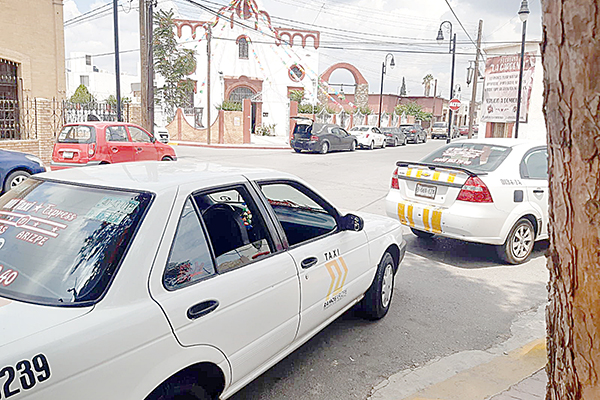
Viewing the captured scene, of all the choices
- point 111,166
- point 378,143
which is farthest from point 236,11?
point 111,166

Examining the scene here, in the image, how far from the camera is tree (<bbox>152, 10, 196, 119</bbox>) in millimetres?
33781

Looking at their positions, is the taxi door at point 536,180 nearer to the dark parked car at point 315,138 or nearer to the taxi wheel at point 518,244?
the taxi wheel at point 518,244

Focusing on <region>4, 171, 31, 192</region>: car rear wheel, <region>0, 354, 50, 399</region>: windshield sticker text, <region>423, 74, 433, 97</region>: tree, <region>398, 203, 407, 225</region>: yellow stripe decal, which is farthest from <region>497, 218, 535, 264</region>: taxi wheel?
<region>423, 74, 433, 97</region>: tree

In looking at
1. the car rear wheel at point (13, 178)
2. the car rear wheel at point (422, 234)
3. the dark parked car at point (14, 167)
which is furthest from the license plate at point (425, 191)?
the car rear wheel at point (13, 178)

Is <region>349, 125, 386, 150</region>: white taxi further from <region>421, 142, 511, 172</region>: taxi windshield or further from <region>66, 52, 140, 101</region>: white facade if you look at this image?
<region>66, 52, 140, 101</region>: white facade

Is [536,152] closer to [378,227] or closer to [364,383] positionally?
[378,227]

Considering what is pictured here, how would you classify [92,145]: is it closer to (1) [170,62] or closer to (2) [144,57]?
(2) [144,57]

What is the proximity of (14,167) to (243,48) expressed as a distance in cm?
3295

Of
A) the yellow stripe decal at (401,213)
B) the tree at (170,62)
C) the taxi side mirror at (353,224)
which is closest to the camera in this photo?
the taxi side mirror at (353,224)

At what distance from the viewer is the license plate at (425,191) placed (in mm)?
6660

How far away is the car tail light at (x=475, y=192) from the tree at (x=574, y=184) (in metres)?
4.83

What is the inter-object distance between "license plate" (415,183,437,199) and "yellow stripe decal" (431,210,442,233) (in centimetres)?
25

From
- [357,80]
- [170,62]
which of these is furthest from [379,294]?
[357,80]

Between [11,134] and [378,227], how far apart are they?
51.1 ft
